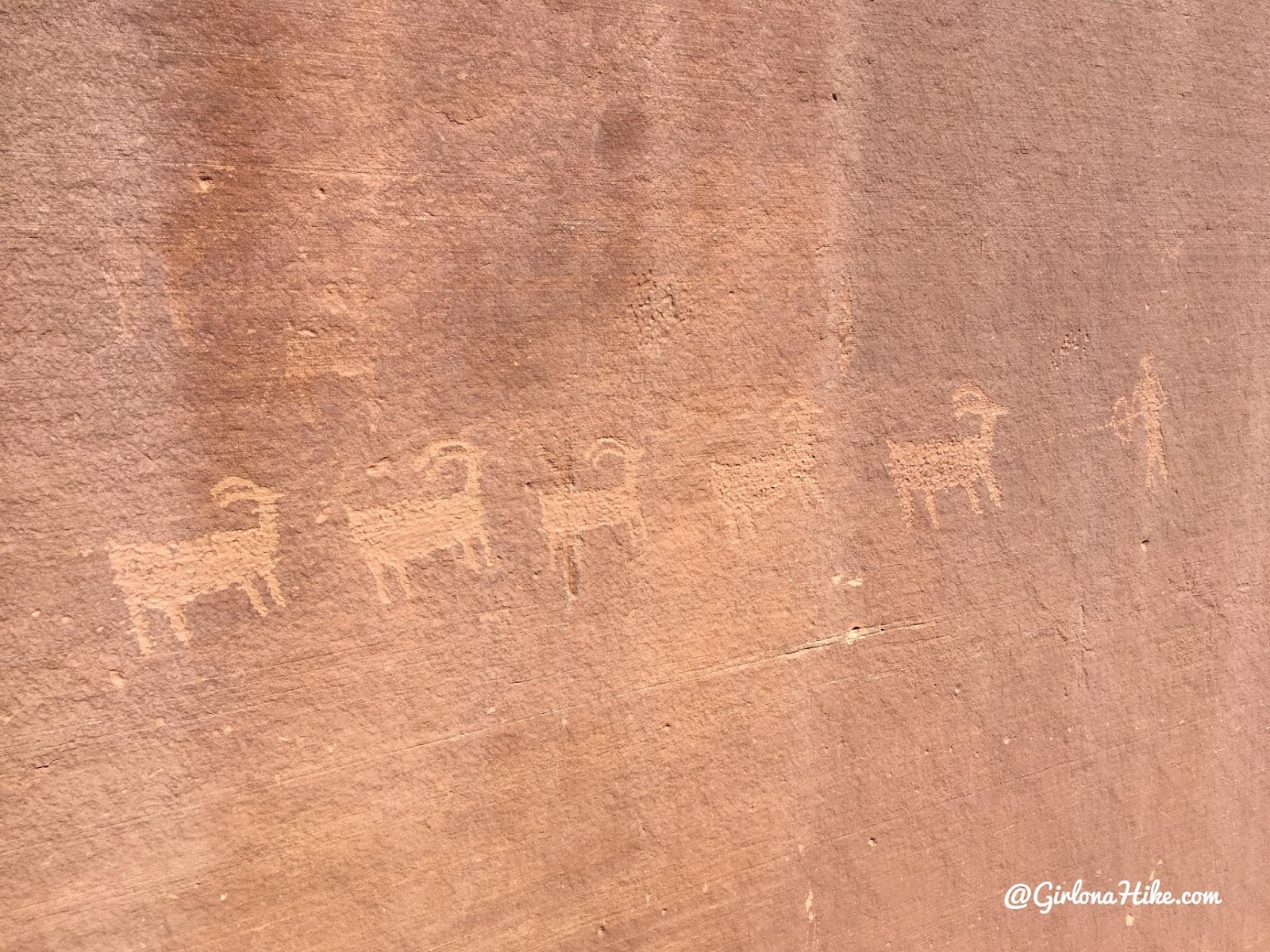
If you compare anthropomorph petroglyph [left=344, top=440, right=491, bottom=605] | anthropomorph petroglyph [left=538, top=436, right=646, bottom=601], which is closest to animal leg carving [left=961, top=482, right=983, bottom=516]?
anthropomorph petroglyph [left=538, top=436, right=646, bottom=601]

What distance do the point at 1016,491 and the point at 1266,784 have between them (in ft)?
6.07

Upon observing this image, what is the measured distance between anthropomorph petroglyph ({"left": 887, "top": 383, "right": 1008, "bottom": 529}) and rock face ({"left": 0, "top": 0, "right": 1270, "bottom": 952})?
2 centimetres

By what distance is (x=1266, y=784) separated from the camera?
3418 millimetres

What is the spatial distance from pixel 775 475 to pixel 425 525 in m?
1.10

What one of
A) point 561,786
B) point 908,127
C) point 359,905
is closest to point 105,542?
point 359,905

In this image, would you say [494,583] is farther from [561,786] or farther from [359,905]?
[359,905]

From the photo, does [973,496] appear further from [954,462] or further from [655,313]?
[655,313]

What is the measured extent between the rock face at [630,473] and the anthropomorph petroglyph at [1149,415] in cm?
2

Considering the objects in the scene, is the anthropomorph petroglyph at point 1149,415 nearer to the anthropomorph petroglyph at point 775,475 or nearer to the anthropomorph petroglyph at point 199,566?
the anthropomorph petroglyph at point 775,475

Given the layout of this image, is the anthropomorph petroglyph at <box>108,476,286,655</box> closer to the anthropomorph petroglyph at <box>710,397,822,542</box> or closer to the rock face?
the rock face

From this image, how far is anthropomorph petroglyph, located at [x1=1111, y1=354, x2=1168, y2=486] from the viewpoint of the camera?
3068 mm

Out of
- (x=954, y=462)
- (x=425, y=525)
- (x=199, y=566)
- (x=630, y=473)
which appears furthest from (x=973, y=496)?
(x=199, y=566)

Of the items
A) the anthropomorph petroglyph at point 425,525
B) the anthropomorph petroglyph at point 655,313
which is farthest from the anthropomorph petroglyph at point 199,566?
the anthropomorph petroglyph at point 655,313

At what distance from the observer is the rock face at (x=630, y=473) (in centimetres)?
201
